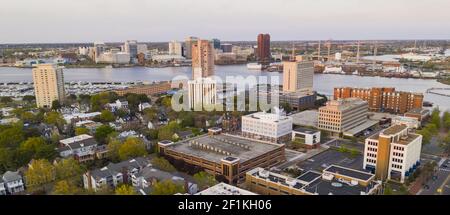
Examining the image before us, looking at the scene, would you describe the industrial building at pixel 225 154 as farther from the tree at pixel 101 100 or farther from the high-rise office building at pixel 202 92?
the tree at pixel 101 100

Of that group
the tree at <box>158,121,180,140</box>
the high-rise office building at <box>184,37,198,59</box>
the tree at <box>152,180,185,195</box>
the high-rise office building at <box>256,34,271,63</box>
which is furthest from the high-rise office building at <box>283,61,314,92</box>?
the high-rise office building at <box>184,37,198,59</box>

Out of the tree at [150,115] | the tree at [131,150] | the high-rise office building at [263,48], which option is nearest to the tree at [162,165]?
the tree at [131,150]

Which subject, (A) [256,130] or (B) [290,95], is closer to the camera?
(A) [256,130]

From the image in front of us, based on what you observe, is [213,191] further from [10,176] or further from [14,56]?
[14,56]
